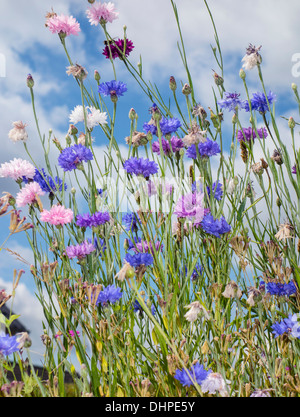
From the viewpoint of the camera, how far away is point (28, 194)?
201 centimetres

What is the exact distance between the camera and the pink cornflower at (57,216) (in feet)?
5.80

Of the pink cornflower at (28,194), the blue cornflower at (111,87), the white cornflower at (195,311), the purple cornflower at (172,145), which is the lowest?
the white cornflower at (195,311)

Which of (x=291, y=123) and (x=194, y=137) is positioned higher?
(x=291, y=123)

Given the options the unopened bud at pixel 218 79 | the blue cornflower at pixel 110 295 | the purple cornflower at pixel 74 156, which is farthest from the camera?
the unopened bud at pixel 218 79

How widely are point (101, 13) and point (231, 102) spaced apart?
74 centimetres

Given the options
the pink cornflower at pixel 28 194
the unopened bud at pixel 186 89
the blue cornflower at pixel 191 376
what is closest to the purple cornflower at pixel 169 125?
the unopened bud at pixel 186 89

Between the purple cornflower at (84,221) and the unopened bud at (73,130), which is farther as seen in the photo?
the unopened bud at (73,130)

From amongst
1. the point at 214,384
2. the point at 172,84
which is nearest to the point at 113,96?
the point at 172,84

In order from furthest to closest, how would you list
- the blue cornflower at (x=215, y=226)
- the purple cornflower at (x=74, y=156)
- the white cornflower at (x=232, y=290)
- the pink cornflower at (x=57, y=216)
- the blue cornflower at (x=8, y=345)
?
the purple cornflower at (x=74, y=156) < the blue cornflower at (x=215, y=226) < the pink cornflower at (x=57, y=216) < the white cornflower at (x=232, y=290) < the blue cornflower at (x=8, y=345)

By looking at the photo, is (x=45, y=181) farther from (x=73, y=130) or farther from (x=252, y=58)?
(x=252, y=58)

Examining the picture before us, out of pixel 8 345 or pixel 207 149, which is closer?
pixel 8 345

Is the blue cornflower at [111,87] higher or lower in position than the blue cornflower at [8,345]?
higher

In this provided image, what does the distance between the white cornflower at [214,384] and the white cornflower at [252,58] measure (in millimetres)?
1504

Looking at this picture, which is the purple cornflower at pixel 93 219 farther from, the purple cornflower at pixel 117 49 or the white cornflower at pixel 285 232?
the purple cornflower at pixel 117 49
